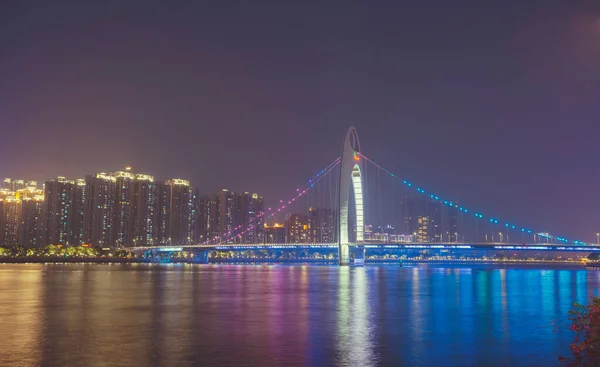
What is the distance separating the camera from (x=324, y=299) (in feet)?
97.6

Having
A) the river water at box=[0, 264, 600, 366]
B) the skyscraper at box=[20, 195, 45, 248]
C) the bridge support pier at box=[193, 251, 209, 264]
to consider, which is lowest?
the bridge support pier at box=[193, 251, 209, 264]

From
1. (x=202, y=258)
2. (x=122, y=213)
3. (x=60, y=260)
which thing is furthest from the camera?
(x=122, y=213)

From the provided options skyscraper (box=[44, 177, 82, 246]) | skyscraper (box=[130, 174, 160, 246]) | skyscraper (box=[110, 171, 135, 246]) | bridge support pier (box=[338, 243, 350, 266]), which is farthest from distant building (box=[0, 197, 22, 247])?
bridge support pier (box=[338, 243, 350, 266])

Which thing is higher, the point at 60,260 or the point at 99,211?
the point at 99,211

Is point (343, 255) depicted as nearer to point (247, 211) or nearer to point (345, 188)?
point (345, 188)

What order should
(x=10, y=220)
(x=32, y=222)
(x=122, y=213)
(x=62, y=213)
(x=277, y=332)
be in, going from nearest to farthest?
(x=277, y=332) < (x=62, y=213) < (x=122, y=213) < (x=32, y=222) < (x=10, y=220)

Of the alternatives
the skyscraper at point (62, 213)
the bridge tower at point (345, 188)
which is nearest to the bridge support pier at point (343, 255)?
the bridge tower at point (345, 188)

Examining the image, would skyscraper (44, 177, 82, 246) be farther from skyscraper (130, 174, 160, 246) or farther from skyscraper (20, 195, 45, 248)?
skyscraper (130, 174, 160, 246)

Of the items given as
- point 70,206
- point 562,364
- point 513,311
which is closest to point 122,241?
point 70,206

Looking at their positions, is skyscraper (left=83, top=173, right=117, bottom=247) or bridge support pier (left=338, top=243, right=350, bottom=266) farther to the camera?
skyscraper (left=83, top=173, right=117, bottom=247)

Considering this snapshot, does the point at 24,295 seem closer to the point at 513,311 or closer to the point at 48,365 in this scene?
the point at 48,365

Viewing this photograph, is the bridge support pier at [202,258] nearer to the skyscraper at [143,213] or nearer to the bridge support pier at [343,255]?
the skyscraper at [143,213]

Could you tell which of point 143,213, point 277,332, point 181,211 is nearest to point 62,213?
point 143,213

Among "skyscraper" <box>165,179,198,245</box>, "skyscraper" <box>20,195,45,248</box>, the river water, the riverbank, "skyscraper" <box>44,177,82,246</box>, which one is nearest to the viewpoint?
the river water
